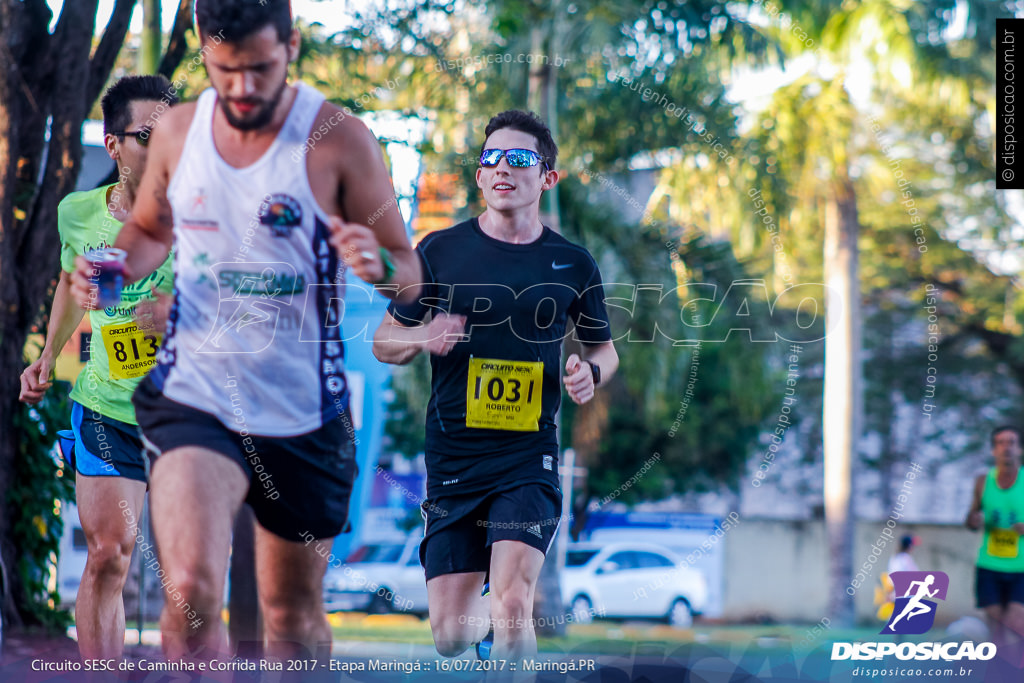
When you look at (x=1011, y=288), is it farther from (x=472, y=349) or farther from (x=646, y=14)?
(x=472, y=349)

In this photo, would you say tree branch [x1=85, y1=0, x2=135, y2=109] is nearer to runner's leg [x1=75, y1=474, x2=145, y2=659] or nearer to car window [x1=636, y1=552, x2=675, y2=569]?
runner's leg [x1=75, y1=474, x2=145, y2=659]

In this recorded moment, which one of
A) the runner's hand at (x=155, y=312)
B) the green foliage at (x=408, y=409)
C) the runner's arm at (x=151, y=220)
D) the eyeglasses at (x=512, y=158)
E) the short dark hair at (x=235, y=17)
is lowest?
the green foliage at (x=408, y=409)

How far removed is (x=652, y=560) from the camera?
2081cm

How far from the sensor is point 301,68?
8.62m

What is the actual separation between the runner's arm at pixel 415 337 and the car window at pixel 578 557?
17586mm

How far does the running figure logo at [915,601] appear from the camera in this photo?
4852mm

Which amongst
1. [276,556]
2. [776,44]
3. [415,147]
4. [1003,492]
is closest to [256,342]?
[276,556]

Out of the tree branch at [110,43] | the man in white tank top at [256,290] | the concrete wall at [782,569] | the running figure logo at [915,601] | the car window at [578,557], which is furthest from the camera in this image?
the concrete wall at [782,569]

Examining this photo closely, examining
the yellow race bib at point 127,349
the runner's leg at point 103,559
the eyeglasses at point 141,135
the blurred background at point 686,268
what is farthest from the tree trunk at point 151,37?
the runner's leg at point 103,559

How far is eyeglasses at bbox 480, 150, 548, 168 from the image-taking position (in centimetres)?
412

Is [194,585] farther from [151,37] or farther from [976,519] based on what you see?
[976,519]

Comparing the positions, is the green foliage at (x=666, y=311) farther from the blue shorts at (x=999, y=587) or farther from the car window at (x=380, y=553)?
the car window at (x=380, y=553)

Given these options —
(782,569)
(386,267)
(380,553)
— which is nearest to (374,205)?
(386,267)

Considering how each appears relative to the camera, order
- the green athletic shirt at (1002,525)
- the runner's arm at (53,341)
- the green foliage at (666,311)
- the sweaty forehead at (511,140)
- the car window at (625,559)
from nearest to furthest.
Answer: the runner's arm at (53,341), the sweaty forehead at (511,140), the green athletic shirt at (1002,525), the green foliage at (666,311), the car window at (625,559)
